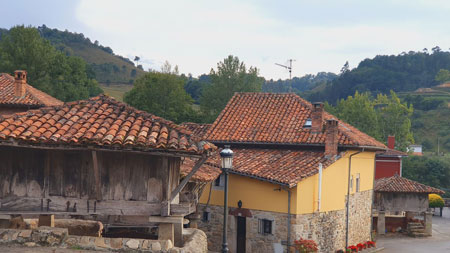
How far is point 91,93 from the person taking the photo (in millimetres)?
60906

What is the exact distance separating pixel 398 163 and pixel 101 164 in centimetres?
4004

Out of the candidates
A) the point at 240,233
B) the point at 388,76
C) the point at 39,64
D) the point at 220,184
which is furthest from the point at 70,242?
the point at 388,76

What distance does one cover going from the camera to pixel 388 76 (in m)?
129

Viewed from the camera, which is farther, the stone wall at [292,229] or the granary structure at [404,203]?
the granary structure at [404,203]

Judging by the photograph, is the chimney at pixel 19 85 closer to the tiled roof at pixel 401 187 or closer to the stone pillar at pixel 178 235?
the stone pillar at pixel 178 235

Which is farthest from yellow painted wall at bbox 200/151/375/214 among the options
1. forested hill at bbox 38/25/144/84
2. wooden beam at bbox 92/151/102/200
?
forested hill at bbox 38/25/144/84

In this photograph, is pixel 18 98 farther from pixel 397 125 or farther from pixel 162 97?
pixel 397 125

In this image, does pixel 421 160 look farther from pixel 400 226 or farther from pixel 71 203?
pixel 71 203

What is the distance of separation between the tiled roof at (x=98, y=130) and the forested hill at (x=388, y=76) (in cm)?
10822

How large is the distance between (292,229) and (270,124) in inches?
243

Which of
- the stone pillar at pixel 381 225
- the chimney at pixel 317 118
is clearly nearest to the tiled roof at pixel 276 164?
the chimney at pixel 317 118

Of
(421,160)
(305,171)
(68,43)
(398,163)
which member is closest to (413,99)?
(421,160)

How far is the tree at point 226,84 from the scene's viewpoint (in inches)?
2133

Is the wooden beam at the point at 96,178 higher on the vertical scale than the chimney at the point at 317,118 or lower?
lower
